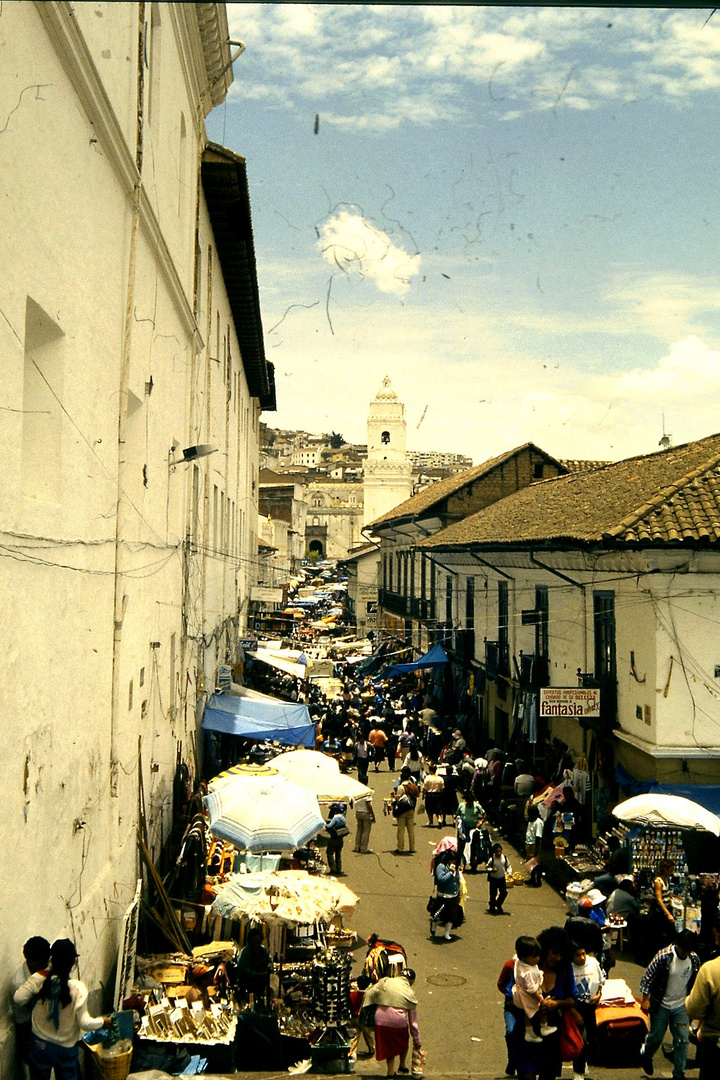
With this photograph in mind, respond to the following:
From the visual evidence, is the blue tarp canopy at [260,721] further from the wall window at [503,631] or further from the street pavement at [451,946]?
the wall window at [503,631]

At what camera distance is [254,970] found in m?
9.38

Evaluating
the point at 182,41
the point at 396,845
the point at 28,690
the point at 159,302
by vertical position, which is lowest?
the point at 396,845

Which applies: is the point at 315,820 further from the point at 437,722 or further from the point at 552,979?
the point at 437,722

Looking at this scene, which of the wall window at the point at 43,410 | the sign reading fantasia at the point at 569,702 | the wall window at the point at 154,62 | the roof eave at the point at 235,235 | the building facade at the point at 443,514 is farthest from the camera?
the building facade at the point at 443,514

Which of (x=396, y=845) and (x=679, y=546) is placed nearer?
(x=679, y=546)

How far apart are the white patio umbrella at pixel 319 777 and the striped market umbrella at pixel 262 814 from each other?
1944 mm

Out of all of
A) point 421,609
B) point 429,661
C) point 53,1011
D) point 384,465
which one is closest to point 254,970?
point 53,1011

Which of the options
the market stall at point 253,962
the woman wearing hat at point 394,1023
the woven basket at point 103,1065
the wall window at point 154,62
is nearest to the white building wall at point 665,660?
the market stall at point 253,962

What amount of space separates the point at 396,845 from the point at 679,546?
7.60m

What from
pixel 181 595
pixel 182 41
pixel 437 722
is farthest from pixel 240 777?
pixel 437 722

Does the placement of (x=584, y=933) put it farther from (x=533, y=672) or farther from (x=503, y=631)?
(x=503, y=631)

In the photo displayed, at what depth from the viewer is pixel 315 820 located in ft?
38.2

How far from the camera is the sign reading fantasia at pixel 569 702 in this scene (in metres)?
15.3

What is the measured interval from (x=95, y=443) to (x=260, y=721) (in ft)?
33.7
